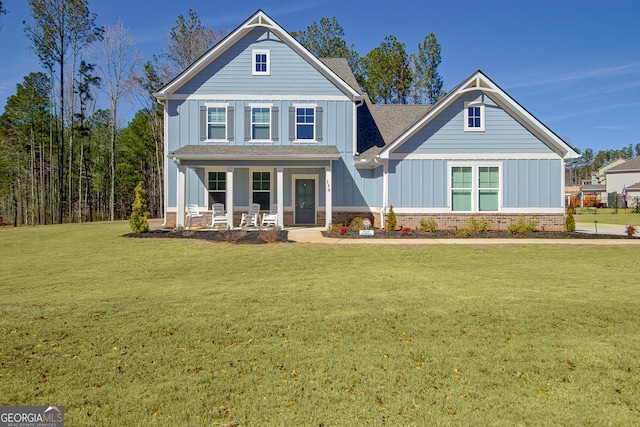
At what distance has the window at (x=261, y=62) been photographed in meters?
18.6

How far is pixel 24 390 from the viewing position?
142 inches

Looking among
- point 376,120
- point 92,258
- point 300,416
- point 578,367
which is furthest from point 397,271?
point 376,120

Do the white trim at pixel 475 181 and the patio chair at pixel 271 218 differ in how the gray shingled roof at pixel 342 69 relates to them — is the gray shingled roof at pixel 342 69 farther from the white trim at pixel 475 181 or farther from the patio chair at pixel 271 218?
the patio chair at pixel 271 218

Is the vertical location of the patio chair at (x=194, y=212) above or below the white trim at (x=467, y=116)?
below

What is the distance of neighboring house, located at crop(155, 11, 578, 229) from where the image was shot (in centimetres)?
1659

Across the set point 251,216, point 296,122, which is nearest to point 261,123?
point 296,122

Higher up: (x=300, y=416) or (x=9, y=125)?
(x=9, y=125)

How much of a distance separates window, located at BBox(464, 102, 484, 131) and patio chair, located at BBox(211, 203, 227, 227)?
35.0 ft

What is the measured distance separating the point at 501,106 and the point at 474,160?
7.80ft

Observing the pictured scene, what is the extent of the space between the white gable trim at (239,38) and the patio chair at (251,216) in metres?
6.14

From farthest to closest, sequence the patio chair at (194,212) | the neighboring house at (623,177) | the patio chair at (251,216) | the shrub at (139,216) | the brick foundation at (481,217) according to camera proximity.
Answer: the neighboring house at (623,177), the patio chair at (251,216), the patio chair at (194,212), the brick foundation at (481,217), the shrub at (139,216)

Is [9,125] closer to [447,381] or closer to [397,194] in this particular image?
[397,194]

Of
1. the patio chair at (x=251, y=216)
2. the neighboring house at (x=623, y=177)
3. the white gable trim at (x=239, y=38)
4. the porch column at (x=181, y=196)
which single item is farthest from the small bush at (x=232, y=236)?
the neighboring house at (x=623, y=177)

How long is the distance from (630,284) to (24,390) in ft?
30.5
